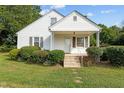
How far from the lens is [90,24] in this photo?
90.0 ft

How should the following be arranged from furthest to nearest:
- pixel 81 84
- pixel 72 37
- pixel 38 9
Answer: pixel 38 9 < pixel 72 37 < pixel 81 84

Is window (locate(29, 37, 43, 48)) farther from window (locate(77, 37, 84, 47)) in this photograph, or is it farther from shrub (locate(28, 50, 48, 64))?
shrub (locate(28, 50, 48, 64))

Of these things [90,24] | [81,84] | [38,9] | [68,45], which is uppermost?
[38,9]

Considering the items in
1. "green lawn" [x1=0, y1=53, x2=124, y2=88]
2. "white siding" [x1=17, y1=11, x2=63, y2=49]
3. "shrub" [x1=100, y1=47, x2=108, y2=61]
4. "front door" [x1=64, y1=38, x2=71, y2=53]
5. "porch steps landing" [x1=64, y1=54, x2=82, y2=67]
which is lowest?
"green lawn" [x1=0, y1=53, x2=124, y2=88]

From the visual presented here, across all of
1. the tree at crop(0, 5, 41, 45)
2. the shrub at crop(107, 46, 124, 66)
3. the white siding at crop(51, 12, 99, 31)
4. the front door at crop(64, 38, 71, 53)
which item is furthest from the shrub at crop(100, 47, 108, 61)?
the tree at crop(0, 5, 41, 45)

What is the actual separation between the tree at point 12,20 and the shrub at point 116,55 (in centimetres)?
2262

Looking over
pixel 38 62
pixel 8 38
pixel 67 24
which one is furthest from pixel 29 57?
pixel 8 38

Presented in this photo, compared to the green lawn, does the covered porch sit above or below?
above

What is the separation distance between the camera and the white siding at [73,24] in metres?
27.4

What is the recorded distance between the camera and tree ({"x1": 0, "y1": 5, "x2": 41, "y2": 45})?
41.8 meters

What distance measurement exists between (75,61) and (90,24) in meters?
5.96

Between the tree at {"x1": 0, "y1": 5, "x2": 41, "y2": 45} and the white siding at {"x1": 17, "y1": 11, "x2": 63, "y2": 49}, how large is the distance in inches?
368

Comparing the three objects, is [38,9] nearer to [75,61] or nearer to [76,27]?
[76,27]

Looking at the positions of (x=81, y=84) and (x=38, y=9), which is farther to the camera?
(x=38, y=9)
